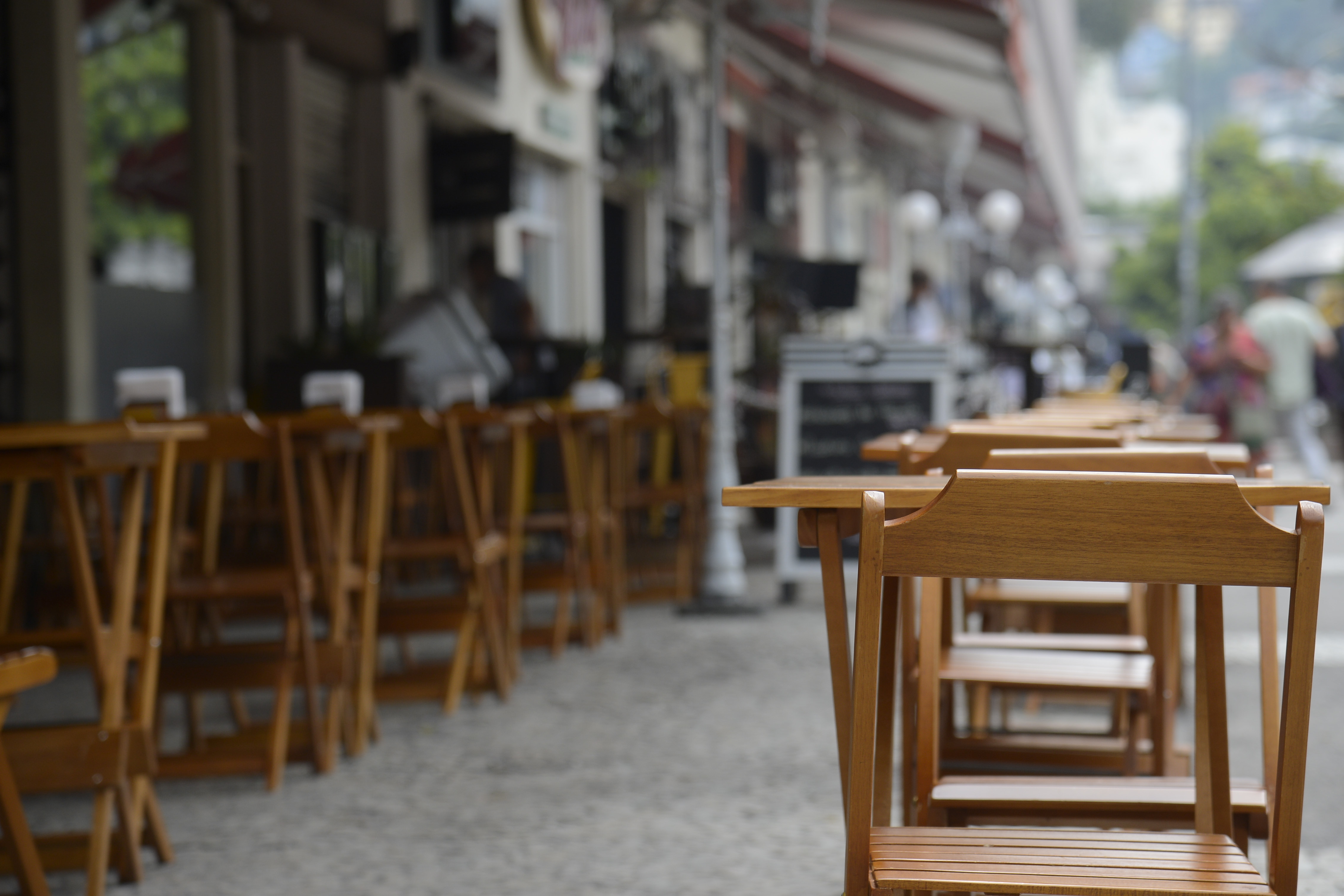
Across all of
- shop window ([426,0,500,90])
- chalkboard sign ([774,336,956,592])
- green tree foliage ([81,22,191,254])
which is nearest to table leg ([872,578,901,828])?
chalkboard sign ([774,336,956,592])

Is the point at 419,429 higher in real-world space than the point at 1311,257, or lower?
lower

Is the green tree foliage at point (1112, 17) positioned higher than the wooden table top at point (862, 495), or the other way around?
the green tree foliage at point (1112, 17)

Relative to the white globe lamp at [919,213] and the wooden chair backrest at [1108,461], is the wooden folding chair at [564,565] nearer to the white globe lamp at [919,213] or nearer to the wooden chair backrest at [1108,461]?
the wooden chair backrest at [1108,461]

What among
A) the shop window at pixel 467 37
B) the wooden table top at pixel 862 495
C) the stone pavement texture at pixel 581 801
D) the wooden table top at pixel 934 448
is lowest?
the stone pavement texture at pixel 581 801

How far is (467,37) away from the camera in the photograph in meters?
10.8

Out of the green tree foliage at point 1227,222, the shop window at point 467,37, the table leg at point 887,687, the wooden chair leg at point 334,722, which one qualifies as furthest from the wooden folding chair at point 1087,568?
the green tree foliage at point 1227,222

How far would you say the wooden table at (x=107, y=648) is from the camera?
286 centimetres

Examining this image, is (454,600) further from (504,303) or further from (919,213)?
(919,213)

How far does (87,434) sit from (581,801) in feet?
4.89

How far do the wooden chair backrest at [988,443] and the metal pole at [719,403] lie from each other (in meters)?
4.00

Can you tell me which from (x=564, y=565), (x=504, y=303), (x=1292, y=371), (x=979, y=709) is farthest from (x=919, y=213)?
(x=979, y=709)

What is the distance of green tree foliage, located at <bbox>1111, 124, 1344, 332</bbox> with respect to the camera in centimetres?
3966

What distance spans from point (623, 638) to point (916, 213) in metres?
12.9

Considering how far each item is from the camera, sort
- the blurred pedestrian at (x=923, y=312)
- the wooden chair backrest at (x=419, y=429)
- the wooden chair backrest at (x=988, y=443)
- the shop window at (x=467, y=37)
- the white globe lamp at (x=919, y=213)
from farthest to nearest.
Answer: the white globe lamp at (x=919, y=213), the blurred pedestrian at (x=923, y=312), the shop window at (x=467, y=37), the wooden chair backrest at (x=419, y=429), the wooden chair backrest at (x=988, y=443)
